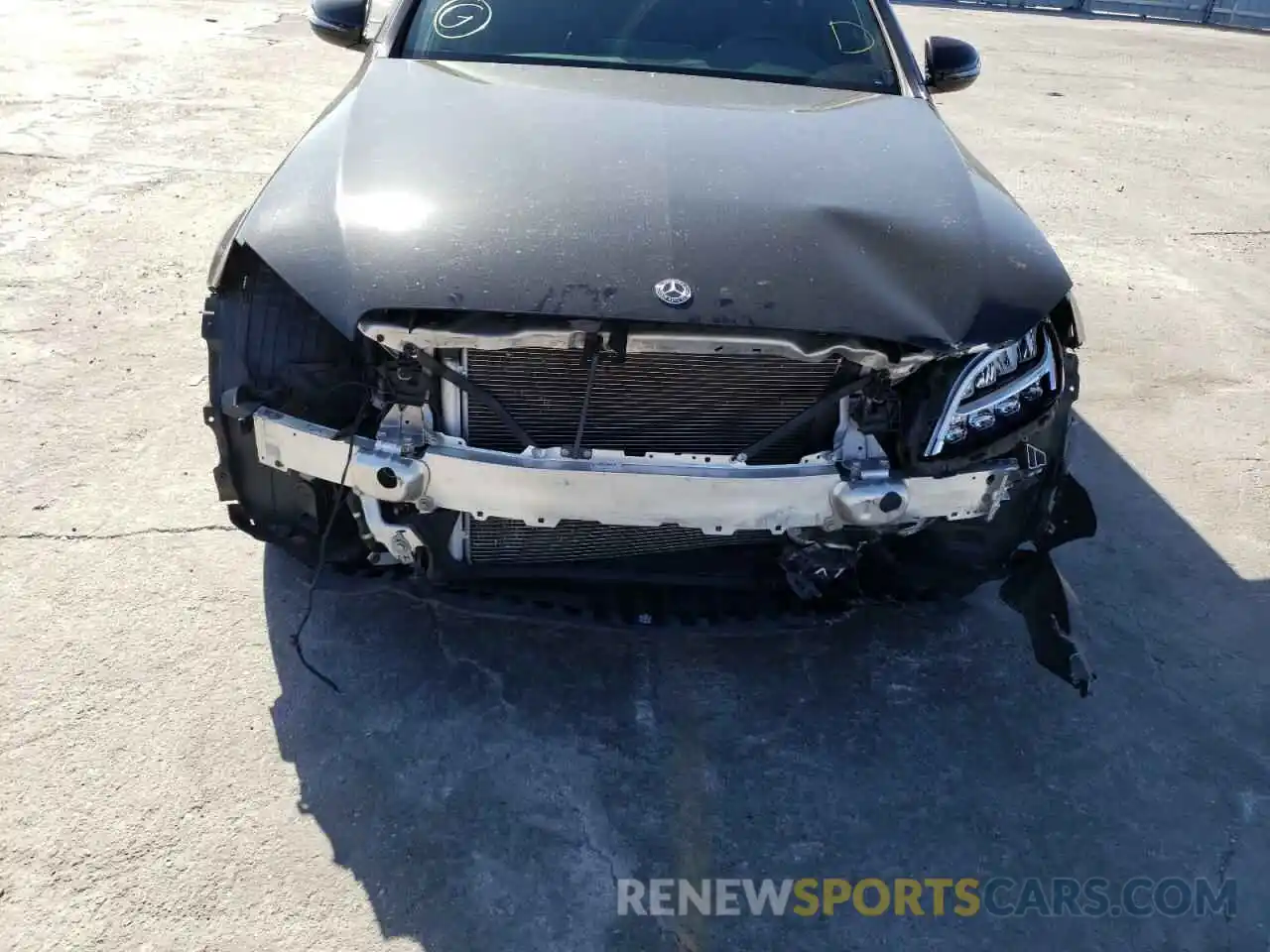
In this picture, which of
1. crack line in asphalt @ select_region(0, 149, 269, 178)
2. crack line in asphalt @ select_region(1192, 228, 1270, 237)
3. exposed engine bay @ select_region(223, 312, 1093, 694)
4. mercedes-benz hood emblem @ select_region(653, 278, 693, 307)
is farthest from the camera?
crack line in asphalt @ select_region(1192, 228, 1270, 237)

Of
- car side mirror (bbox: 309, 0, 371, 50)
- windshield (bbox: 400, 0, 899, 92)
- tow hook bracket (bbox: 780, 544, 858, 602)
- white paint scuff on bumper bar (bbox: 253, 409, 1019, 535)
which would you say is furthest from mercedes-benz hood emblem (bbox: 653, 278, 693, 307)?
car side mirror (bbox: 309, 0, 371, 50)

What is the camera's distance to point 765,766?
247 centimetres

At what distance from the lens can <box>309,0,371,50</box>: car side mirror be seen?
3645 mm

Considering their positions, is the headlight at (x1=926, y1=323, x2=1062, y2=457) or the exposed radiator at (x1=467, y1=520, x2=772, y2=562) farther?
the exposed radiator at (x1=467, y1=520, x2=772, y2=562)

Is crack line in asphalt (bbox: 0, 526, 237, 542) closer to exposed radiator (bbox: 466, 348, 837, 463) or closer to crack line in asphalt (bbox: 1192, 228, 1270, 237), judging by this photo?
exposed radiator (bbox: 466, 348, 837, 463)

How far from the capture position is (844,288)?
7.05ft

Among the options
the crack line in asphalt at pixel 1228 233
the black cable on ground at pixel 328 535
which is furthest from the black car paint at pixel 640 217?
the crack line in asphalt at pixel 1228 233

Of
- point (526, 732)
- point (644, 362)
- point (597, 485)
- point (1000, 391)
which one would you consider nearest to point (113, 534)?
point (526, 732)

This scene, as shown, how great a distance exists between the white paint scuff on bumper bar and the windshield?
149 centimetres

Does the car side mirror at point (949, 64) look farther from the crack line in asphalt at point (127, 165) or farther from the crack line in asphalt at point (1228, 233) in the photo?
the crack line in asphalt at point (127, 165)

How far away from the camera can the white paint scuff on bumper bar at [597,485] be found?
217 cm

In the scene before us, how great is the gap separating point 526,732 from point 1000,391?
141cm

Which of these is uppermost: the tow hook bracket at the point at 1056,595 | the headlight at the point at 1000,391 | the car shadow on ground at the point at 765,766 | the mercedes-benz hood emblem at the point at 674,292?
the mercedes-benz hood emblem at the point at 674,292

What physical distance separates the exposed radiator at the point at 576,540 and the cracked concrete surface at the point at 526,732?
1.05ft
